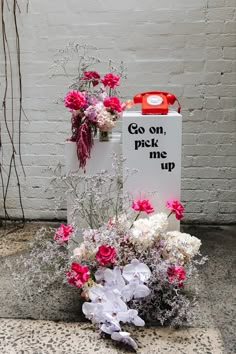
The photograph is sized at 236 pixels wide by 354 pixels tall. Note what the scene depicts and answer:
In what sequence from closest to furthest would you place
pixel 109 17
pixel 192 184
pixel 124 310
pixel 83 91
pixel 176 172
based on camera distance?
pixel 124 310
pixel 176 172
pixel 83 91
pixel 109 17
pixel 192 184

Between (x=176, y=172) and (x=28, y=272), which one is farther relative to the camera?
(x=28, y=272)

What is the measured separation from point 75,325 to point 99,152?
95 cm

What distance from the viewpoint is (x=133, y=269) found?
213 centimetres

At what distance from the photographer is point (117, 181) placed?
2.43 meters

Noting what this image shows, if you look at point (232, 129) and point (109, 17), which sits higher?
point (109, 17)

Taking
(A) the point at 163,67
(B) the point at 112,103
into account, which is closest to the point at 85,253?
(B) the point at 112,103

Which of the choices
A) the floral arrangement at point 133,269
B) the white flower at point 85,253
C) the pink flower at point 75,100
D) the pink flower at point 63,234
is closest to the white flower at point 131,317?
the floral arrangement at point 133,269

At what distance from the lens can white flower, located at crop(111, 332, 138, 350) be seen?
1.88 m

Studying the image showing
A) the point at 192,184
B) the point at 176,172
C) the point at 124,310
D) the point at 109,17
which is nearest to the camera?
the point at 124,310

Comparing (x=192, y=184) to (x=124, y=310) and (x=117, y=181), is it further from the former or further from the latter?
(x=124, y=310)

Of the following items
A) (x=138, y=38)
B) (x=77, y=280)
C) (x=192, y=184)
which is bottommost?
(x=77, y=280)

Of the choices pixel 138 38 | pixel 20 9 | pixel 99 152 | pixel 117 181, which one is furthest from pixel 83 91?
pixel 20 9

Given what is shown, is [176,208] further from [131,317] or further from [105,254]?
[131,317]

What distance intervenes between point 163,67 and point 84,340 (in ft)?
6.80
